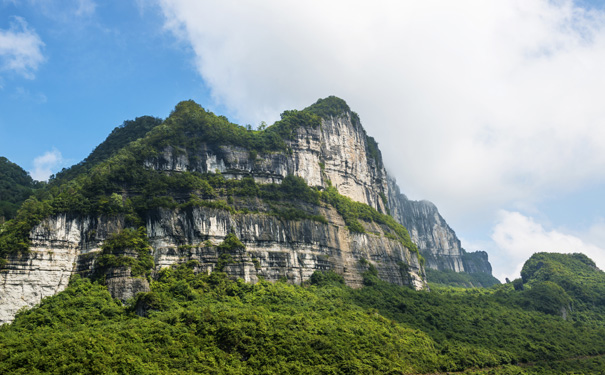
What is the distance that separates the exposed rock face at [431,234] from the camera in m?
141

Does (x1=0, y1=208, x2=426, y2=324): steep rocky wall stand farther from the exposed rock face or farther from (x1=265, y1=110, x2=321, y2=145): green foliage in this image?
the exposed rock face

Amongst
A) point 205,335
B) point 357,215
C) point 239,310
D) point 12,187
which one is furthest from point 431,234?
point 205,335

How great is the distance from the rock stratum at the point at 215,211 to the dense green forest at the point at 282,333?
220cm

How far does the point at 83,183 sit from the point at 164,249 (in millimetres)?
12855

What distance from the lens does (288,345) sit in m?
39.1

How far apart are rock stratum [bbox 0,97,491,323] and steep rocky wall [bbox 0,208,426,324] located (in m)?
0.13

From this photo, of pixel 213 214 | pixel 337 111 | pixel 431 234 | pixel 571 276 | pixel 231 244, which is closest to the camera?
pixel 231 244

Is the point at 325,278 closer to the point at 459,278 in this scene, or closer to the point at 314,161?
the point at 314,161

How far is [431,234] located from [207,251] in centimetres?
10676

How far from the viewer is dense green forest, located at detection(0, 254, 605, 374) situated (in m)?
32.6

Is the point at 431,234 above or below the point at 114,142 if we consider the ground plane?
below

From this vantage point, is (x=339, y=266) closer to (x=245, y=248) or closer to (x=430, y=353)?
(x=245, y=248)

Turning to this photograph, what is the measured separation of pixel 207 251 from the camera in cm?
5556

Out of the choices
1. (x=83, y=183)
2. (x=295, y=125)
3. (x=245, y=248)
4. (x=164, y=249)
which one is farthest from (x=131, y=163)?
(x=295, y=125)
